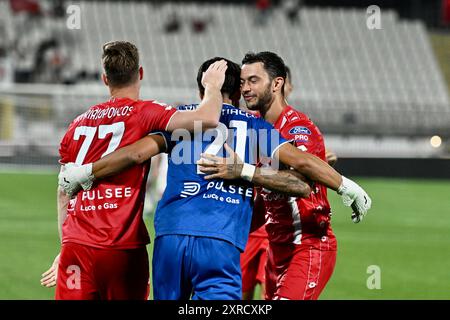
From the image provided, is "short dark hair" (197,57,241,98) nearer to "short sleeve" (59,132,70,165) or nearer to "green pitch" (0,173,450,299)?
"short sleeve" (59,132,70,165)

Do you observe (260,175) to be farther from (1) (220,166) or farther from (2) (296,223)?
(2) (296,223)

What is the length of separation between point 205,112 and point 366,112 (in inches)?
1076

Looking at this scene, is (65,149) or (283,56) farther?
(283,56)

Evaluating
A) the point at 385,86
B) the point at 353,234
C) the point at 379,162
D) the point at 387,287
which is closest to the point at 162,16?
the point at 385,86

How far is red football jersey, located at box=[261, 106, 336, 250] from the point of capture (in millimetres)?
6297

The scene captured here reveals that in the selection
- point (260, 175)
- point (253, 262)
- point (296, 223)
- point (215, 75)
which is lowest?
point (253, 262)

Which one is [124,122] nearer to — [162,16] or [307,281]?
[307,281]

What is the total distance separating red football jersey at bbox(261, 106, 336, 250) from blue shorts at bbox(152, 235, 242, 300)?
1159 mm

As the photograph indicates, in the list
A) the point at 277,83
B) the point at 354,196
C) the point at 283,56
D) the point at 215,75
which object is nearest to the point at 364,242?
the point at 277,83

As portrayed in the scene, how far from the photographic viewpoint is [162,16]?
127 feet

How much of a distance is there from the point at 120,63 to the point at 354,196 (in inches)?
70.8

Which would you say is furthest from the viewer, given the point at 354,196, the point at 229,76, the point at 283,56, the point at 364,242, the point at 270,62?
the point at 283,56

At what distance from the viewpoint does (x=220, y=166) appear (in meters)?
5.25

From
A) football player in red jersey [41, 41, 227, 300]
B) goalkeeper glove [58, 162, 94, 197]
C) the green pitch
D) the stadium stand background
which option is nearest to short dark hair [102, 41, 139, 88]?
football player in red jersey [41, 41, 227, 300]
